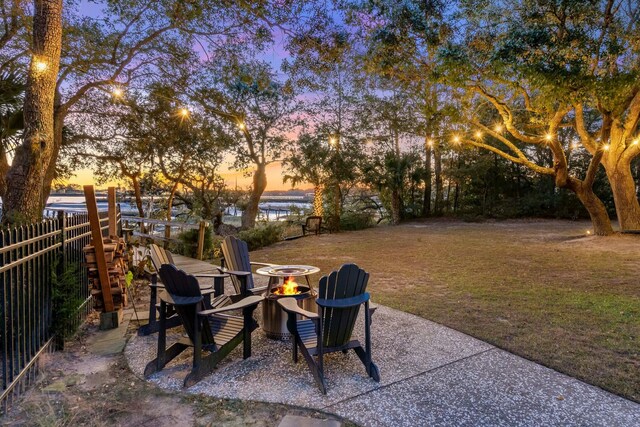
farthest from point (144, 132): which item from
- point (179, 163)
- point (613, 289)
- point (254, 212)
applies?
point (613, 289)

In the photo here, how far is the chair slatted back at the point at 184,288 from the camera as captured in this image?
9.11 feet

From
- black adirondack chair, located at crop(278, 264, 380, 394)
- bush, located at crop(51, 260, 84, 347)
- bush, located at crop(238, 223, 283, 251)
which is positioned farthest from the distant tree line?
bush, located at crop(238, 223, 283, 251)

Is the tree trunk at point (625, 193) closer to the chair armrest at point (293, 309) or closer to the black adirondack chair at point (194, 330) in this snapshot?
the chair armrest at point (293, 309)

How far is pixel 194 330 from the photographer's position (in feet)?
9.25

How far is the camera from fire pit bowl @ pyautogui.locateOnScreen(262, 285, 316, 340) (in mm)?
3557

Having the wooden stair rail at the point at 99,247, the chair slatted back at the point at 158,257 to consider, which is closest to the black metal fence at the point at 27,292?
the wooden stair rail at the point at 99,247

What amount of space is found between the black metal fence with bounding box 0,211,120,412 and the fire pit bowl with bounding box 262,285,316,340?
1.76m

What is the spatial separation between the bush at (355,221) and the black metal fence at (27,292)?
12525 millimetres

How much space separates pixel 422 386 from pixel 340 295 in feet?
2.82

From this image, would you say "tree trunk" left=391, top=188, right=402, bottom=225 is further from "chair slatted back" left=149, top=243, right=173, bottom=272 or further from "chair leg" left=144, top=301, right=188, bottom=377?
"chair leg" left=144, top=301, right=188, bottom=377

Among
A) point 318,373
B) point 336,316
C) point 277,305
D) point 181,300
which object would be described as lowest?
point 318,373

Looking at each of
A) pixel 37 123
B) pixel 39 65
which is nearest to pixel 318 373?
pixel 37 123

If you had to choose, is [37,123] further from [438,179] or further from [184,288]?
[438,179]

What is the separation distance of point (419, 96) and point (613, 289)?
7497 mm
